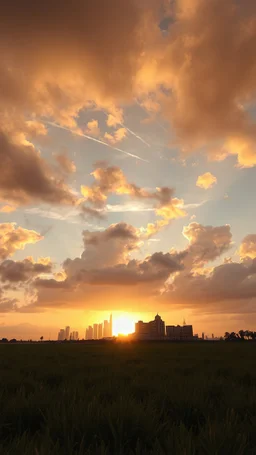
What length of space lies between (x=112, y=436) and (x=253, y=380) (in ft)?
26.2

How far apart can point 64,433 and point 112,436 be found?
606mm

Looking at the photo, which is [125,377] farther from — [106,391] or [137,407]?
[137,407]

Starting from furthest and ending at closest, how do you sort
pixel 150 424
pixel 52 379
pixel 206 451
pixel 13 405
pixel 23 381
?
1. pixel 52 379
2. pixel 23 381
3. pixel 13 405
4. pixel 150 424
5. pixel 206 451

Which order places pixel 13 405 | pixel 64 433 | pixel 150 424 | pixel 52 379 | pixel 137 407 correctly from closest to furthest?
pixel 64 433
pixel 150 424
pixel 137 407
pixel 13 405
pixel 52 379

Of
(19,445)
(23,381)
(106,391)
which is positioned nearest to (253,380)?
(106,391)

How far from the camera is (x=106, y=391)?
23.4 feet

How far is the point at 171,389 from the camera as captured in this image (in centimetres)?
715

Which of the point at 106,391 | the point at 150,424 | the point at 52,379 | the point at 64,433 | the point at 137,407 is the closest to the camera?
the point at 64,433

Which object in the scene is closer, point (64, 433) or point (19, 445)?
point (19, 445)

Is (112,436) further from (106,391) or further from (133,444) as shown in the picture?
(106,391)

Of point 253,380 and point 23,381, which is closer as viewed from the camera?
point 23,381

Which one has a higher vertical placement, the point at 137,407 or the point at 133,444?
the point at 137,407

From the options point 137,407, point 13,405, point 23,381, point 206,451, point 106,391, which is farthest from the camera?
point 23,381

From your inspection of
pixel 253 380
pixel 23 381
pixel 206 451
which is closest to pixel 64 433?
pixel 206 451
